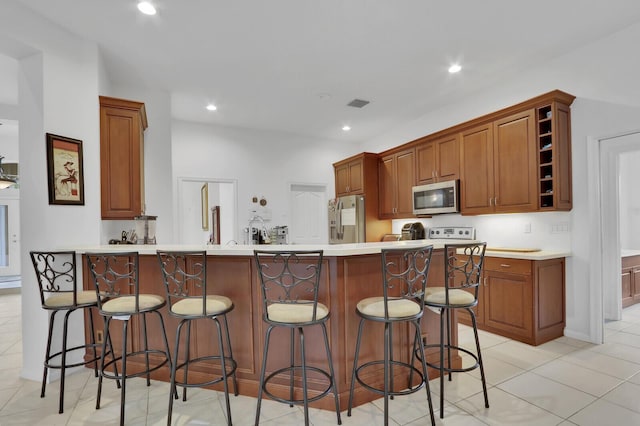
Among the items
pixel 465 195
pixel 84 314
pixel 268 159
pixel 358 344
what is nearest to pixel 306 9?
pixel 358 344

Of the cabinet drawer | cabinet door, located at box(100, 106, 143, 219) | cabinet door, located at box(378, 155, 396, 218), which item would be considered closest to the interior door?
cabinet door, located at box(100, 106, 143, 219)

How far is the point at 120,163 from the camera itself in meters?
3.26

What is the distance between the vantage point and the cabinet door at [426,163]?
469 centimetres

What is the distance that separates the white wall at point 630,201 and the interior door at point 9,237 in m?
10.5

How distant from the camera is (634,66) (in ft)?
9.77

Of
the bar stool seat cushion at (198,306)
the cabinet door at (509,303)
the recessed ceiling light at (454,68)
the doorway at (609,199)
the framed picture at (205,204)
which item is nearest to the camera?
the bar stool seat cushion at (198,306)

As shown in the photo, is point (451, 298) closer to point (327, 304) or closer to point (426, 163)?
point (327, 304)

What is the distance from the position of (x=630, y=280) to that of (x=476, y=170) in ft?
8.26

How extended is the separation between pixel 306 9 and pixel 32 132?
242 centimetres

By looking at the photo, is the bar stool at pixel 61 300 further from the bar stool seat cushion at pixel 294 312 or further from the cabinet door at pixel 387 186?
the cabinet door at pixel 387 186

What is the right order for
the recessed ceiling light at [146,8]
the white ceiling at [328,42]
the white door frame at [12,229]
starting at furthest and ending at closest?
the white door frame at [12,229] → the white ceiling at [328,42] → the recessed ceiling light at [146,8]

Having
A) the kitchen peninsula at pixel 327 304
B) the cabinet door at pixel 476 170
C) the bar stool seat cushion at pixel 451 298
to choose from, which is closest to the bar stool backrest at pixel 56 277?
the kitchen peninsula at pixel 327 304

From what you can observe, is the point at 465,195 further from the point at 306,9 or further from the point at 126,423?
the point at 126,423

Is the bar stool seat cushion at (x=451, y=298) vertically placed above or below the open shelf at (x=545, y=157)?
below
